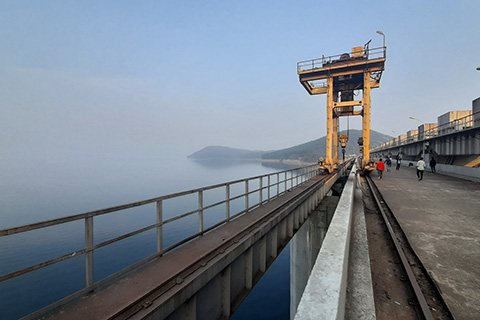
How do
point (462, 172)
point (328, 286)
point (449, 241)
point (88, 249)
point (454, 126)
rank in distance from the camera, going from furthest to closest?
point (454, 126) → point (462, 172) → point (449, 241) → point (88, 249) → point (328, 286)

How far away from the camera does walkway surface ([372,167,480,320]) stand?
3.15 metres

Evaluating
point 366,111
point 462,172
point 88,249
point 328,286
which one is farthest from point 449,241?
point 462,172

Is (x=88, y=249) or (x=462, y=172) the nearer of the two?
(x=88, y=249)

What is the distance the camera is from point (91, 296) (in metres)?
2.78

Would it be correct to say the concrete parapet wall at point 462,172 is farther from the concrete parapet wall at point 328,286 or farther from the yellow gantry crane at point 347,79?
the concrete parapet wall at point 328,286

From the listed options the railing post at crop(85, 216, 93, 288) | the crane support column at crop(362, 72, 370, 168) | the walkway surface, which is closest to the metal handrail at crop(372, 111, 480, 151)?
the crane support column at crop(362, 72, 370, 168)

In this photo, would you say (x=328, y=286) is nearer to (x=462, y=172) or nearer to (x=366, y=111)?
(x=366, y=111)

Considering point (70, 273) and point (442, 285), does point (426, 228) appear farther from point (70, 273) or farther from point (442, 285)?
point (70, 273)

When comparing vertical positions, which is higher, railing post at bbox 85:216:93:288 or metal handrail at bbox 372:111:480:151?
metal handrail at bbox 372:111:480:151

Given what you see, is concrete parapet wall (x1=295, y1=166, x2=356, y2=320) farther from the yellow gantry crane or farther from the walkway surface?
the yellow gantry crane

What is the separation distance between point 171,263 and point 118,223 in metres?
41.2

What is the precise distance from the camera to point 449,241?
16.9ft

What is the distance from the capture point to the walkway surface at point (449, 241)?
315cm

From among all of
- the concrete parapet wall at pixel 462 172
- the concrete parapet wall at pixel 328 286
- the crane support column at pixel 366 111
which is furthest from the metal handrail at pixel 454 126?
the concrete parapet wall at pixel 328 286
